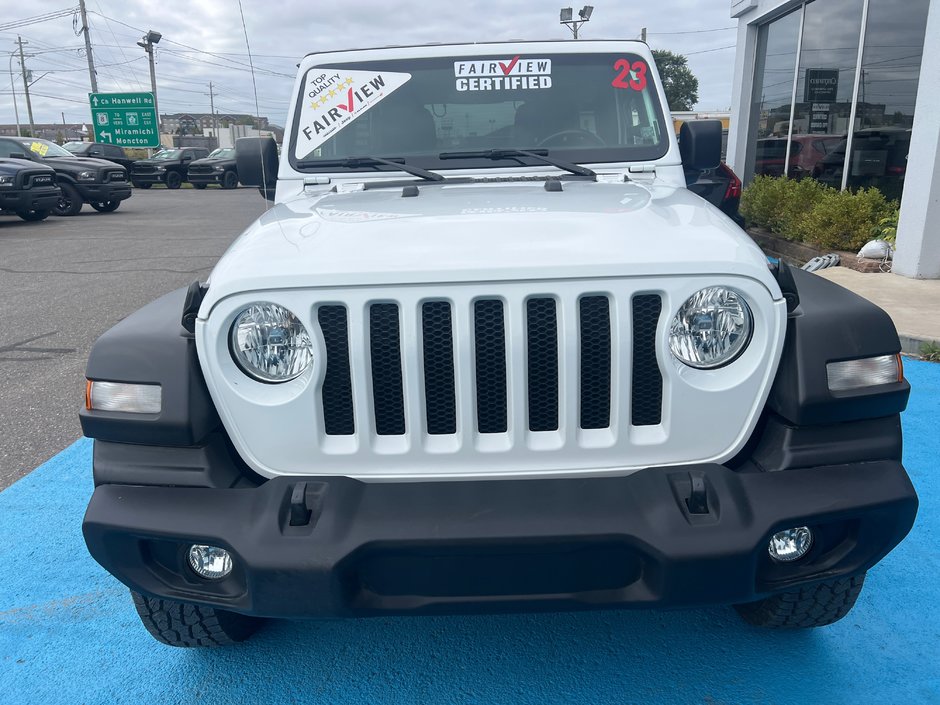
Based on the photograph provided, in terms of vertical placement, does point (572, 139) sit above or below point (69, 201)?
above

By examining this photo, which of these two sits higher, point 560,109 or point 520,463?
point 560,109

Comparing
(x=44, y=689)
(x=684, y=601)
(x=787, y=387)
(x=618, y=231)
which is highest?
(x=618, y=231)

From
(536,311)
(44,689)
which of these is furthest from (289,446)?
(44,689)

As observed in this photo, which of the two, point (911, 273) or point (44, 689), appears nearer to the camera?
point (44, 689)

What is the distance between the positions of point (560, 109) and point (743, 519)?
2.11 m

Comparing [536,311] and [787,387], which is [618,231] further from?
[787,387]

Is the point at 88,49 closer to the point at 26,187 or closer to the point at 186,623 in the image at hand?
the point at 26,187

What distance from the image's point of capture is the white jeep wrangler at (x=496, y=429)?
1678 mm

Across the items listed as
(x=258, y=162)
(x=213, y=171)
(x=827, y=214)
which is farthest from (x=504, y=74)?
(x=213, y=171)

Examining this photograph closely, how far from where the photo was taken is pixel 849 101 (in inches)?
364

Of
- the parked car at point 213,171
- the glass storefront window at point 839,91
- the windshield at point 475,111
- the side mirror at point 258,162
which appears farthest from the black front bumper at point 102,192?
the windshield at point 475,111

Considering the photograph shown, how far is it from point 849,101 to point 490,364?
932cm

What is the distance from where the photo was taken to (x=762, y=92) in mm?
12219

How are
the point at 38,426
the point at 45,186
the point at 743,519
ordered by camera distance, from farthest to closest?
the point at 45,186 → the point at 38,426 → the point at 743,519
